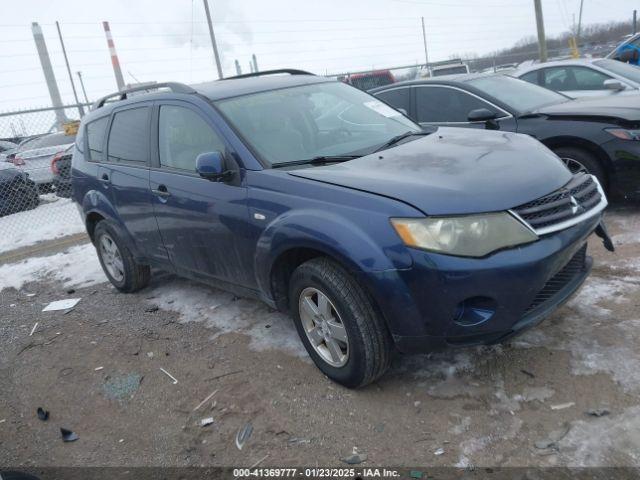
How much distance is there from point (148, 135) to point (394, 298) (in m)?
2.67

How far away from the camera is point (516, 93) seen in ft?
21.0

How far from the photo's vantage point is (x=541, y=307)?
9.34 feet

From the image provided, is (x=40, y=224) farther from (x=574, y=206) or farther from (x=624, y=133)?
(x=574, y=206)

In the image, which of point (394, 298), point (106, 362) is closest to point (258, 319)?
point (106, 362)

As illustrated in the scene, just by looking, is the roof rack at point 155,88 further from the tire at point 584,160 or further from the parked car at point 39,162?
the parked car at point 39,162

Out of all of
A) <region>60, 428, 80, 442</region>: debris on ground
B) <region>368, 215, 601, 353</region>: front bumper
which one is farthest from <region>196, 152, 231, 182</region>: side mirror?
<region>60, 428, 80, 442</region>: debris on ground

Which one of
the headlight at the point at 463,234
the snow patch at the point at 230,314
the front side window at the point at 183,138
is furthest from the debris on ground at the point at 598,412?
the front side window at the point at 183,138

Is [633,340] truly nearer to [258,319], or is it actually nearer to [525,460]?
[525,460]

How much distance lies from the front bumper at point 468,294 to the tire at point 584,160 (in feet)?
9.45

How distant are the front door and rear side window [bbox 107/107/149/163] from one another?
0.21 meters

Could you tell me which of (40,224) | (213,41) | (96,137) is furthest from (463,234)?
(213,41)

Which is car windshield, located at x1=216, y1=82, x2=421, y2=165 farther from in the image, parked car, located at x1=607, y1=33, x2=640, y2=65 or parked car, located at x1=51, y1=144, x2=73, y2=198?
parked car, located at x1=607, y1=33, x2=640, y2=65

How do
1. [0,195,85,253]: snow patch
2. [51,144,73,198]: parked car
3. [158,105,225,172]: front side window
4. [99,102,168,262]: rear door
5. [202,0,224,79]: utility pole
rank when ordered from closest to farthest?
[158,105,225,172]: front side window, [99,102,168,262]: rear door, [0,195,85,253]: snow patch, [51,144,73,198]: parked car, [202,0,224,79]: utility pole

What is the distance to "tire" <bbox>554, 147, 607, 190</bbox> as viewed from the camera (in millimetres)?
5332
